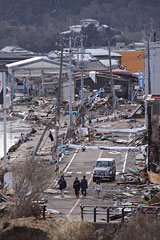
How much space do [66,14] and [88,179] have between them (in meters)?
152

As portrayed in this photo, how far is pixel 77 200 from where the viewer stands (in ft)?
53.9

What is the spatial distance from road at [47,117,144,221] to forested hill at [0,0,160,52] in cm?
12775

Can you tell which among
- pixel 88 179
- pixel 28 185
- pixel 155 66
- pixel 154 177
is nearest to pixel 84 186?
pixel 154 177

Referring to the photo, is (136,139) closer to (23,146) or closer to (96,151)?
(96,151)

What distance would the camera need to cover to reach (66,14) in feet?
553

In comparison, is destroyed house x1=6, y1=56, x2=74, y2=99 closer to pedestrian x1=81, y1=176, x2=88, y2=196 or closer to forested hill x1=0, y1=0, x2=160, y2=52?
pedestrian x1=81, y1=176, x2=88, y2=196

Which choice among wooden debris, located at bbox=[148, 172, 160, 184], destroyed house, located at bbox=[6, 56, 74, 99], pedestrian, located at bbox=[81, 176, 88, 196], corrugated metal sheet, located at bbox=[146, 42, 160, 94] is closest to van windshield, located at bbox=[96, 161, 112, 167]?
wooden debris, located at bbox=[148, 172, 160, 184]

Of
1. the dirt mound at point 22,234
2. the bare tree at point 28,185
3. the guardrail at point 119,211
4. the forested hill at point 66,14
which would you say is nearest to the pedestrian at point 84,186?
the bare tree at point 28,185

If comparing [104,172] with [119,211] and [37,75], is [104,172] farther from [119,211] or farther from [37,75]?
[37,75]

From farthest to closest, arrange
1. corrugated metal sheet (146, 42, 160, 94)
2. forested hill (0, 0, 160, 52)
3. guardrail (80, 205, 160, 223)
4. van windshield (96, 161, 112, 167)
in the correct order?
forested hill (0, 0, 160, 52) < corrugated metal sheet (146, 42, 160, 94) < van windshield (96, 161, 112, 167) < guardrail (80, 205, 160, 223)

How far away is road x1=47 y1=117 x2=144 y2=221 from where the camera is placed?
15.2 meters

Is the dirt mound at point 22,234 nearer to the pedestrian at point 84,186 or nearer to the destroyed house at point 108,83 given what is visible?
the pedestrian at point 84,186

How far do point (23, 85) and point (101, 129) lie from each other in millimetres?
41566

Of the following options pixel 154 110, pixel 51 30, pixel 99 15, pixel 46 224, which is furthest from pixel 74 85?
pixel 99 15
